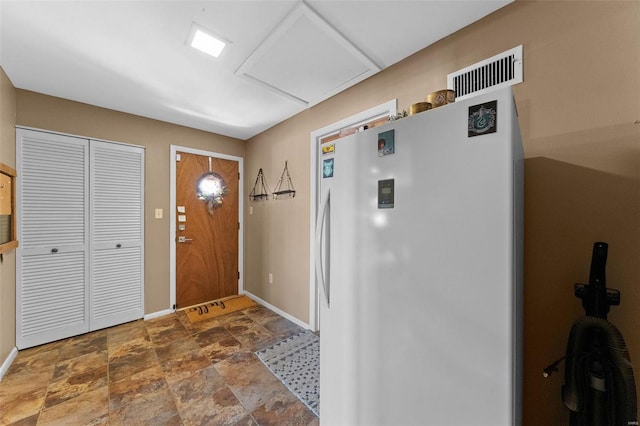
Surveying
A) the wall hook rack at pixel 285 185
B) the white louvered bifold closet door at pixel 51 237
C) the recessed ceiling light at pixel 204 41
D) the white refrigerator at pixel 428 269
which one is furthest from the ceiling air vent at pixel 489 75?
the white louvered bifold closet door at pixel 51 237

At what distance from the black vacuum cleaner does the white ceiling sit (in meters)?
1.50

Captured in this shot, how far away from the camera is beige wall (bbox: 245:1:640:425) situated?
1010 mm

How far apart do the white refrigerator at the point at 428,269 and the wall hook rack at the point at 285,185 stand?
1.78 metres

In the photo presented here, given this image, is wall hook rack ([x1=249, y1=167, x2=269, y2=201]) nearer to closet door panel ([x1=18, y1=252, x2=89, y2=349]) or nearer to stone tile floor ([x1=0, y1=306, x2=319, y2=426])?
stone tile floor ([x1=0, y1=306, x2=319, y2=426])

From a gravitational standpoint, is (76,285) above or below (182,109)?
below

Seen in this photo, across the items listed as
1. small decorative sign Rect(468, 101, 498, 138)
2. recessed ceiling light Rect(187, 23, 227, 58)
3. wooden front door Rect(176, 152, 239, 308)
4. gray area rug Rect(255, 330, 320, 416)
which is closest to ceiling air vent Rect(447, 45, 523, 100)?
small decorative sign Rect(468, 101, 498, 138)

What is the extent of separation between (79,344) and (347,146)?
3121 millimetres

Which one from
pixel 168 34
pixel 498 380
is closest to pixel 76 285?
pixel 168 34

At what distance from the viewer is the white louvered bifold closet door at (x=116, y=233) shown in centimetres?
255

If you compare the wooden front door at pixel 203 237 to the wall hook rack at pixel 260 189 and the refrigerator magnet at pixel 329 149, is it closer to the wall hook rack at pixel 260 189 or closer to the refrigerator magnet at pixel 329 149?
→ the wall hook rack at pixel 260 189

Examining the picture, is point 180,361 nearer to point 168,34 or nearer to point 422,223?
point 422,223

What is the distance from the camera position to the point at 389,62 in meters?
1.81

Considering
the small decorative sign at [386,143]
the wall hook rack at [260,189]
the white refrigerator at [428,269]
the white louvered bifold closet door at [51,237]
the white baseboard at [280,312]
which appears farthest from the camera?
the wall hook rack at [260,189]

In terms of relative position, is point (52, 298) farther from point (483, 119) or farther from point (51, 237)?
point (483, 119)
